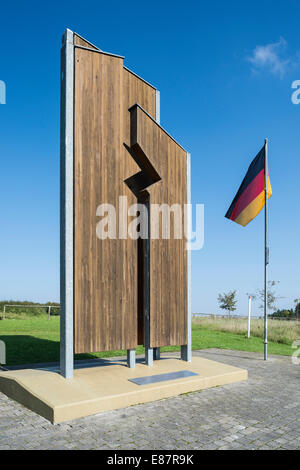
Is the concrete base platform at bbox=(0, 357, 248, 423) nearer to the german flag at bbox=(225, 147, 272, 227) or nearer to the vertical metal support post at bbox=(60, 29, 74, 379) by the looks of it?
the vertical metal support post at bbox=(60, 29, 74, 379)

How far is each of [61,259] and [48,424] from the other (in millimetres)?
2950

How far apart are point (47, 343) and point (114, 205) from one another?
808 cm

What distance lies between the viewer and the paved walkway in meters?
4.91

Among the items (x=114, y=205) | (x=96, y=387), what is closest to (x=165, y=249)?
(x=114, y=205)

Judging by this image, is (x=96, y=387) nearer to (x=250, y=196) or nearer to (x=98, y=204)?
(x=98, y=204)

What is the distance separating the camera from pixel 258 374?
9922 mm

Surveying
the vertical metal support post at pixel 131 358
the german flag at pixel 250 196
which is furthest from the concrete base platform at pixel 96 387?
the german flag at pixel 250 196

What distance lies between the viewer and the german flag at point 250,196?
12.2m

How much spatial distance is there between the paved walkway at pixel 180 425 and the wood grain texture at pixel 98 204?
170 cm

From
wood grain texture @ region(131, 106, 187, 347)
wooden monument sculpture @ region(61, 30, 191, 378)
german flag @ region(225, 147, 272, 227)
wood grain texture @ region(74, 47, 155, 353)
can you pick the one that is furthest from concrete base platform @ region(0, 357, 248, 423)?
german flag @ region(225, 147, 272, 227)

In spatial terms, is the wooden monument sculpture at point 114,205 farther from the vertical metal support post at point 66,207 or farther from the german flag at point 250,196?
the german flag at point 250,196
